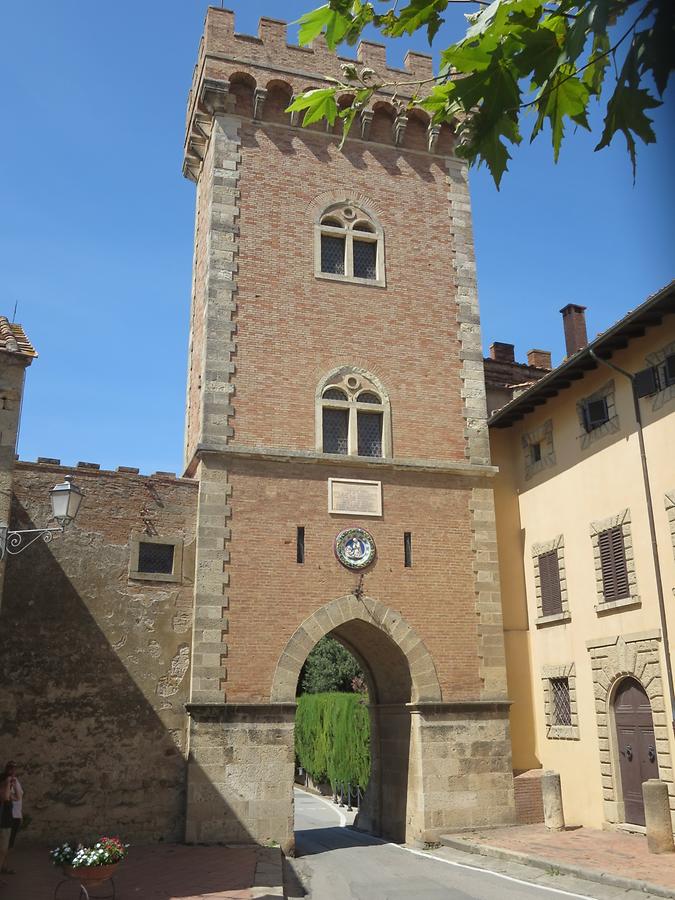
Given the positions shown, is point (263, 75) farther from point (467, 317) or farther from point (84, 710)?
point (84, 710)

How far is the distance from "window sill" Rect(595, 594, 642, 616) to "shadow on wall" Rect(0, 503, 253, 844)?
781cm

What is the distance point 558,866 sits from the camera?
40.2ft

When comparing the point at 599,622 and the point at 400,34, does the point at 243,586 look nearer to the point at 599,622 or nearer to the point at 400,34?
the point at 599,622

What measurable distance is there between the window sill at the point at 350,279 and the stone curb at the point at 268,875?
11840 millimetres

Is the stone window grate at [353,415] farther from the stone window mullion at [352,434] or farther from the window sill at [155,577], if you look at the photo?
the window sill at [155,577]

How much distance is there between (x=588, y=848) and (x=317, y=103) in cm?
1334

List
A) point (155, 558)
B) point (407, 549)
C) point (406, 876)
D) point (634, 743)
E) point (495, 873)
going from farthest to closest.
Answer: point (407, 549) < point (155, 558) < point (634, 743) < point (406, 876) < point (495, 873)

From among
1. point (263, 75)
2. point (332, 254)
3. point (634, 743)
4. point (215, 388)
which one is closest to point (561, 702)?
point (634, 743)

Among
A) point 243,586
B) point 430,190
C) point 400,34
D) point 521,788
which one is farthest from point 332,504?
point 400,34

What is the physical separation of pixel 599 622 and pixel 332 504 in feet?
18.8

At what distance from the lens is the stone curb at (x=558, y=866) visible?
10.7 meters

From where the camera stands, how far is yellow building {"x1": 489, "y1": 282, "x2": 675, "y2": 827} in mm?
14453

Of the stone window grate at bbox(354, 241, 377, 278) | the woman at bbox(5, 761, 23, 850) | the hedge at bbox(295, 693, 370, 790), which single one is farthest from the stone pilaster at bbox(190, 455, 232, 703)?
the hedge at bbox(295, 693, 370, 790)

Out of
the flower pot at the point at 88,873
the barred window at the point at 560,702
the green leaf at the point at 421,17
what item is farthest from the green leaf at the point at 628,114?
the barred window at the point at 560,702
